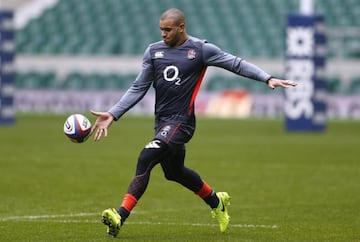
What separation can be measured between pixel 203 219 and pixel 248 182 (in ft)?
16.1

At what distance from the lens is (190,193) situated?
16.1 m

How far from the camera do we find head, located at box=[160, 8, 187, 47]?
Result: 10.8 m

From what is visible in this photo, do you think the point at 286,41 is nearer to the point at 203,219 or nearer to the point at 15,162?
the point at 15,162

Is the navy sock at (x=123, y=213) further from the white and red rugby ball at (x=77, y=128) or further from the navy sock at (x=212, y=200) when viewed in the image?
the navy sock at (x=212, y=200)

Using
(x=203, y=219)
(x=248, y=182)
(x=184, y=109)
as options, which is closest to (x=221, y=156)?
(x=248, y=182)

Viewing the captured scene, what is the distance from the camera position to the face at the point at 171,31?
1083cm

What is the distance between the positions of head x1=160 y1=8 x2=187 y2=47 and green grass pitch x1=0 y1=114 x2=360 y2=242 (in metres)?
1.88

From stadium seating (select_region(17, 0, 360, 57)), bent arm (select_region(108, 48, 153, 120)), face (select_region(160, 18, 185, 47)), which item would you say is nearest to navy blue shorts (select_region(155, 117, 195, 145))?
bent arm (select_region(108, 48, 153, 120))

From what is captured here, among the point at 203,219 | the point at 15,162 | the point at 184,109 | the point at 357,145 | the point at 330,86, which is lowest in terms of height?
the point at 330,86

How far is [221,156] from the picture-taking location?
23.0 meters

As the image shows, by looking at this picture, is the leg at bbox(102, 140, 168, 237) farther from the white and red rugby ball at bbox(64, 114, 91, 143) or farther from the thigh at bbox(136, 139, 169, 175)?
the white and red rugby ball at bbox(64, 114, 91, 143)

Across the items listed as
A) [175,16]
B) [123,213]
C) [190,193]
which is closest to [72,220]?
[123,213]

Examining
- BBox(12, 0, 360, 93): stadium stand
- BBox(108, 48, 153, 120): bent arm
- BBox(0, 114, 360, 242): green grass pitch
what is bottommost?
BBox(12, 0, 360, 93): stadium stand

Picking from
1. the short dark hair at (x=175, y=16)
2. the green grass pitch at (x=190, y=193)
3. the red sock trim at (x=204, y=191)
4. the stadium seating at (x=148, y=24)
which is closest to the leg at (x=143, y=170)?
the green grass pitch at (x=190, y=193)
